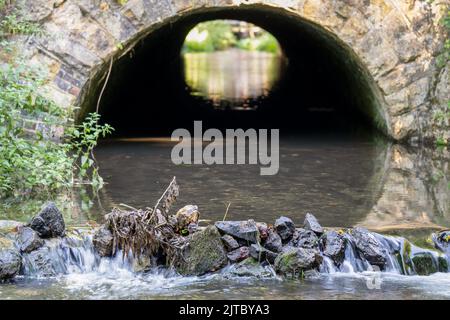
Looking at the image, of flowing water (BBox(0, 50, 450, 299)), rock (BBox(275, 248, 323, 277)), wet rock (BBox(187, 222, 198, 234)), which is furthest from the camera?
wet rock (BBox(187, 222, 198, 234))

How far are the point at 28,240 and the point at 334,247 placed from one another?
8.67 feet

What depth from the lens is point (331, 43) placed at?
13.4 meters

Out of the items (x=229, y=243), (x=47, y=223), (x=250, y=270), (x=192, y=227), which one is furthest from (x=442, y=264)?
(x=47, y=223)

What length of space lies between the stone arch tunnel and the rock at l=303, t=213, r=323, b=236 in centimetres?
436

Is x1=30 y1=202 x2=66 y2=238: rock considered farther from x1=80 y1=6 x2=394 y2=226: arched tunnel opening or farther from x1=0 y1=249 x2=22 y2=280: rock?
x1=80 y1=6 x2=394 y2=226: arched tunnel opening

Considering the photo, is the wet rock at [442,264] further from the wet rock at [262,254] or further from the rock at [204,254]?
the rock at [204,254]

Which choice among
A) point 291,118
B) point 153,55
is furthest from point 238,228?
point 153,55

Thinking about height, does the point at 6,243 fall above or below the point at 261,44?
below

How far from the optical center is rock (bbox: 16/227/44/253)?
7.13 m

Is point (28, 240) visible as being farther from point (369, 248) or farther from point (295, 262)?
point (369, 248)

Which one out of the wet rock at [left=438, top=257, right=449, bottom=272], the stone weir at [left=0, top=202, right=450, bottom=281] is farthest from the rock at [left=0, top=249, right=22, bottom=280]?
the wet rock at [left=438, top=257, right=449, bottom=272]

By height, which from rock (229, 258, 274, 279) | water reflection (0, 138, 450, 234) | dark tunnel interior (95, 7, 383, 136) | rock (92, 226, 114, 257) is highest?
dark tunnel interior (95, 7, 383, 136)

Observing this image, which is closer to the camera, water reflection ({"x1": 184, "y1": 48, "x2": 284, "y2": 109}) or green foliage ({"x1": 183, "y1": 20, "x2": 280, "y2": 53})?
water reflection ({"x1": 184, "y1": 48, "x2": 284, "y2": 109})

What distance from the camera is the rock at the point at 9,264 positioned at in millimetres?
6812
